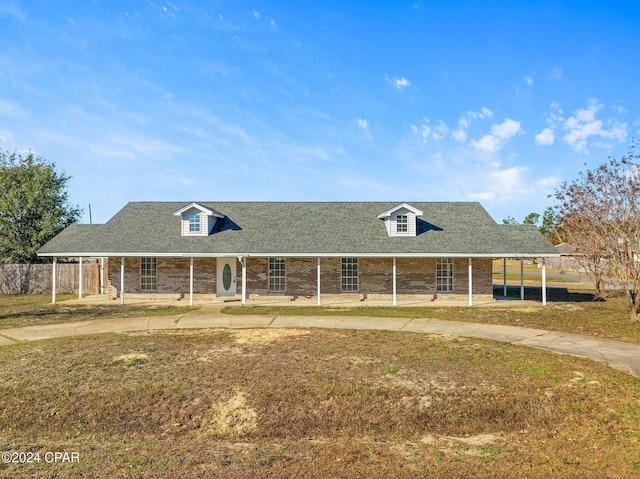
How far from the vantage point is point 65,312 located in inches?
685

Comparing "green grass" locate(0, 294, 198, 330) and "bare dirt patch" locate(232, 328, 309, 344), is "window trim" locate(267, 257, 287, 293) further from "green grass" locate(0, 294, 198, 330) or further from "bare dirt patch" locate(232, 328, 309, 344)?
"bare dirt patch" locate(232, 328, 309, 344)

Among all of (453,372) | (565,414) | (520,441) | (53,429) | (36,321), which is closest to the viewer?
(520,441)

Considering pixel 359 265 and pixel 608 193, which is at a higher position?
pixel 608 193

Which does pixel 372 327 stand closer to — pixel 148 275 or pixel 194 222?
pixel 194 222

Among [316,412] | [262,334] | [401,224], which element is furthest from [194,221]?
[316,412]

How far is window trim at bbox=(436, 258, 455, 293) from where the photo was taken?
21.7 metres

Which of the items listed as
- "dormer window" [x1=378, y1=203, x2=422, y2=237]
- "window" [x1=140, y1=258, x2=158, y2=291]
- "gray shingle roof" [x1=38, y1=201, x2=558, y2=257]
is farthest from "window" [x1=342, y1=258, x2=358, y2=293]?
"window" [x1=140, y1=258, x2=158, y2=291]

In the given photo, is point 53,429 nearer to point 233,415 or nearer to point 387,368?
point 233,415

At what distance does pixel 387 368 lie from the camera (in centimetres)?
877

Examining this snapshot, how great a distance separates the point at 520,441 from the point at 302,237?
53.0ft

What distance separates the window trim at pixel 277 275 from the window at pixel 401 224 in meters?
6.46

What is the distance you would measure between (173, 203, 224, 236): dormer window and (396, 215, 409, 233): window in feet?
33.6

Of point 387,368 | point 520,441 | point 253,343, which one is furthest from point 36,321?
point 520,441

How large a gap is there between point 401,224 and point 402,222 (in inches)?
4.9
